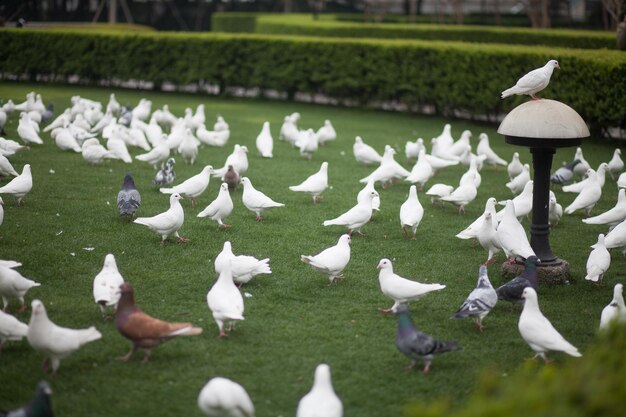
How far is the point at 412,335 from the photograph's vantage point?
5.54m

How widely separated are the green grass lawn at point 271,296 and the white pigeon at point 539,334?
271 millimetres

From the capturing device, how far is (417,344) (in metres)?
5.49

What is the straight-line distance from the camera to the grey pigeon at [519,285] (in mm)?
6566

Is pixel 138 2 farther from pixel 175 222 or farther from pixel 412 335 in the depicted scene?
pixel 412 335

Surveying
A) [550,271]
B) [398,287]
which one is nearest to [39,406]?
[398,287]

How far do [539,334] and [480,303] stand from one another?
2.42ft

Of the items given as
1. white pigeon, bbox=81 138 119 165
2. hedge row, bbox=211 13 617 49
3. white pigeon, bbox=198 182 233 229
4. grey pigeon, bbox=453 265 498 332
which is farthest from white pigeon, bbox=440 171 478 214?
hedge row, bbox=211 13 617 49

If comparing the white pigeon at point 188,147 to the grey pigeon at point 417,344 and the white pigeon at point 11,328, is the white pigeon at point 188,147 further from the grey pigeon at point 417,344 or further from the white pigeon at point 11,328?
the grey pigeon at point 417,344

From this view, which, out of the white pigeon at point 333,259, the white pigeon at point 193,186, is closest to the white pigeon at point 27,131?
the white pigeon at point 193,186

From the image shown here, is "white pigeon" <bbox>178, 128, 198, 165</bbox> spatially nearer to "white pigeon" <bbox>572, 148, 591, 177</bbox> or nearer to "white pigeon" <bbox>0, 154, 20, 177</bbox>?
"white pigeon" <bbox>0, 154, 20, 177</bbox>

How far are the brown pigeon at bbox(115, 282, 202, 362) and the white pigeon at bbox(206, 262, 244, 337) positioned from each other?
0.39 m

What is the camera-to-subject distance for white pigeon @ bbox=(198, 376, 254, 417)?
4.51 metres

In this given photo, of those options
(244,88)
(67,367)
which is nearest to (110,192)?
(67,367)

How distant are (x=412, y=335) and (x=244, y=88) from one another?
17874 mm
